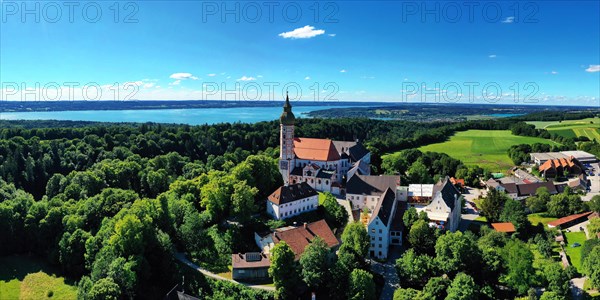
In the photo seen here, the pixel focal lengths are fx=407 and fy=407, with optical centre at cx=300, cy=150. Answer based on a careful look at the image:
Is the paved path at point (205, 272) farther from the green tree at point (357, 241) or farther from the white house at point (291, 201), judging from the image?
the white house at point (291, 201)

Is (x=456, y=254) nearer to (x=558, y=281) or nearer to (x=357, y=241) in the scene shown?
(x=558, y=281)

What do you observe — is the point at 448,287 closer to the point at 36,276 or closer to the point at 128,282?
the point at 128,282

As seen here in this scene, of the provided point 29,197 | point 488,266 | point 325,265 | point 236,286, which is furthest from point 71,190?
point 488,266

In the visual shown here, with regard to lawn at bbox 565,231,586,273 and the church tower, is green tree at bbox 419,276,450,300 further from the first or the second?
the church tower

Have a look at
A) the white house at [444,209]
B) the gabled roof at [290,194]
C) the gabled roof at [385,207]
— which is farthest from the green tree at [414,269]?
the gabled roof at [290,194]

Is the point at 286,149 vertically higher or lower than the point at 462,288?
higher

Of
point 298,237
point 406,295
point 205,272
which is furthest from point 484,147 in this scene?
point 205,272
